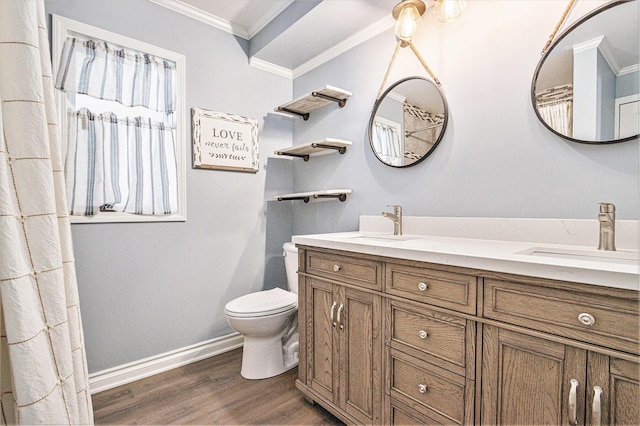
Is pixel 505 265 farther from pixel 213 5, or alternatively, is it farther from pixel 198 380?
pixel 213 5

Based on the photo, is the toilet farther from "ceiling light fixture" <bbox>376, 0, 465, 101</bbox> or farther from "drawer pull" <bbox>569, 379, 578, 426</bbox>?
"ceiling light fixture" <bbox>376, 0, 465, 101</bbox>

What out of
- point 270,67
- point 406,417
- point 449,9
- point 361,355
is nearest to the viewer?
point 406,417

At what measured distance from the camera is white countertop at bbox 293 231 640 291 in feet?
2.48

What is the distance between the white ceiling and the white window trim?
1.17 ft

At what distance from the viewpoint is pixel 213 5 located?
6.89 feet

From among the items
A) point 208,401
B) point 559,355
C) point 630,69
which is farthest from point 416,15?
point 208,401

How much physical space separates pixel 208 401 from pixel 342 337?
92 centimetres

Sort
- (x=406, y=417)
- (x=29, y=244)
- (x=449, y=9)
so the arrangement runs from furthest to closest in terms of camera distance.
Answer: (x=449, y=9), (x=406, y=417), (x=29, y=244)

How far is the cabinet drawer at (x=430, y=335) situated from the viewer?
40.9 inches

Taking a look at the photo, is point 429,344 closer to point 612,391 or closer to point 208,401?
point 612,391

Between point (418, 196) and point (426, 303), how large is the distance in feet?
2.67

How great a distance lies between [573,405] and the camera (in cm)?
80

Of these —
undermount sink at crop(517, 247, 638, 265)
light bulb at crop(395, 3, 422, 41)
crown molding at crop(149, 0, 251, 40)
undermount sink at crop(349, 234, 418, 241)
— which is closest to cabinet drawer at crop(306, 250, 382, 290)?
undermount sink at crop(349, 234, 418, 241)

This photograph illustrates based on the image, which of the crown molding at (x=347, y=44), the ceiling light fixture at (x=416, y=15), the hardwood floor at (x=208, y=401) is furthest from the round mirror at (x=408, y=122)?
the hardwood floor at (x=208, y=401)
